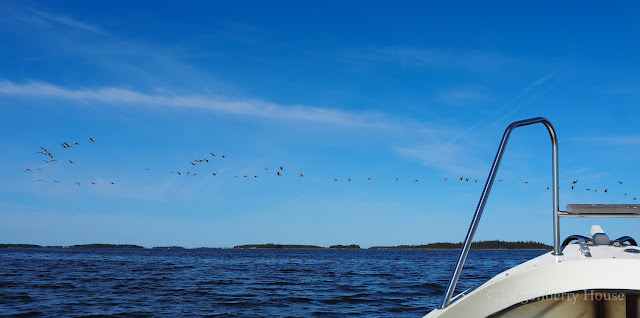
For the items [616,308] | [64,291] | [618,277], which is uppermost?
[618,277]

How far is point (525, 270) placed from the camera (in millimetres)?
2947

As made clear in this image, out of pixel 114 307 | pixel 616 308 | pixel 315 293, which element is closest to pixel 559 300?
pixel 616 308

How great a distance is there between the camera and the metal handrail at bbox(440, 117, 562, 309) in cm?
281

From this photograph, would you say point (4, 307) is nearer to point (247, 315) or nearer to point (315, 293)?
point (247, 315)

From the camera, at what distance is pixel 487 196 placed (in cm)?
294

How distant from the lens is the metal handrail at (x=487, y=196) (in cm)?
281

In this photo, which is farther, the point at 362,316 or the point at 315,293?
the point at 315,293

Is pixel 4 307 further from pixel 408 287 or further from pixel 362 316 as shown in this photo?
pixel 408 287

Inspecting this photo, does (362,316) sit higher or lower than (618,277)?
lower

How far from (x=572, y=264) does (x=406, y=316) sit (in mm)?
9061

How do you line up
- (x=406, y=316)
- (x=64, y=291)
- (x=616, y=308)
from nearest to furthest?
1. (x=616, y=308)
2. (x=406, y=316)
3. (x=64, y=291)

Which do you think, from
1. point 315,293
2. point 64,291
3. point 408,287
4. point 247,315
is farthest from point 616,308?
point 64,291

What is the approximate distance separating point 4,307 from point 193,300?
5.20 metres

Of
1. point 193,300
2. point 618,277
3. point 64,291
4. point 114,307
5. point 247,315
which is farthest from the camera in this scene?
point 64,291
